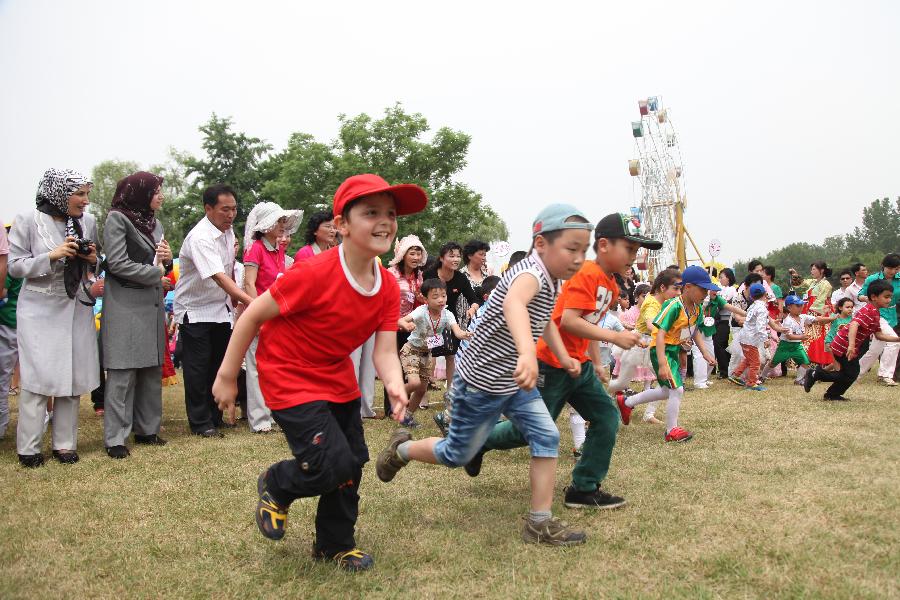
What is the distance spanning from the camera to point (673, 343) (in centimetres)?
681

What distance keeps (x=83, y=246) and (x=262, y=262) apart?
173 centimetres

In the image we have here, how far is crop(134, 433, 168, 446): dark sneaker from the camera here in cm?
641

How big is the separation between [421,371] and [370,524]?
12.4 ft

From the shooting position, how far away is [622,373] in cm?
745

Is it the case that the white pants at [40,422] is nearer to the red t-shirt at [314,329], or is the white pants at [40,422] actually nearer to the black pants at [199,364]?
the black pants at [199,364]

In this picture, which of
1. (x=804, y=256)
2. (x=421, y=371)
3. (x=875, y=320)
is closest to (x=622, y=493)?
(x=421, y=371)

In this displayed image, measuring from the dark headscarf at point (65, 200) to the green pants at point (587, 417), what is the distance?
3.72 m

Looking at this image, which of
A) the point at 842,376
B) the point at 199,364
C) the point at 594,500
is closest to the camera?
the point at 594,500

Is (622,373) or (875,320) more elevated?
(875,320)

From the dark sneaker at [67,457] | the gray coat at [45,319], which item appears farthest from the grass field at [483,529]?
the gray coat at [45,319]

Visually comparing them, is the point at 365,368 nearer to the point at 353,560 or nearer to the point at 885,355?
the point at 353,560

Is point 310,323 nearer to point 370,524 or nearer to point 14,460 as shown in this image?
point 370,524

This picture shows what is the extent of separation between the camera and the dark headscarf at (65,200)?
18.6ft

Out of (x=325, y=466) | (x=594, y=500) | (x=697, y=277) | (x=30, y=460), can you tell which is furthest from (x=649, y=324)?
(x=30, y=460)
